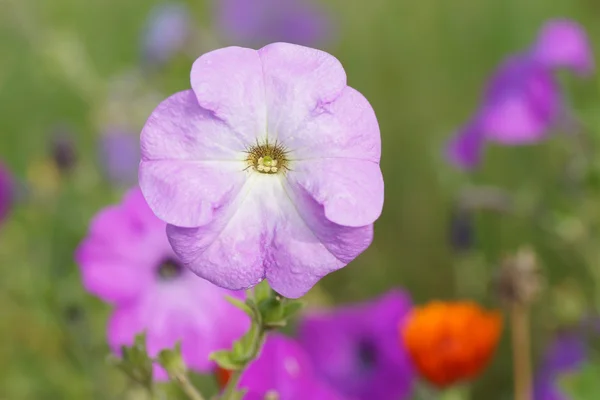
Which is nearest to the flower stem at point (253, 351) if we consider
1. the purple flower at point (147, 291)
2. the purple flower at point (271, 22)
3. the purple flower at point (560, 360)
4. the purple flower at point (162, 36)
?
the purple flower at point (147, 291)

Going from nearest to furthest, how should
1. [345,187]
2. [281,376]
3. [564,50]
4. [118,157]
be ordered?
[345,187] → [281,376] → [564,50] → [118,157]

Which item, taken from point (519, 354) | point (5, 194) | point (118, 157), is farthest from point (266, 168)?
point (118, 157)

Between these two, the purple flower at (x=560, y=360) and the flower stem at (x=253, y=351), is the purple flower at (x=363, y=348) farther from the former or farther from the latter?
the flower stem at (x=253, y=351)

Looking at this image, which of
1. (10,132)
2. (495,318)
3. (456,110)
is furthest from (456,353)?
(10,132)

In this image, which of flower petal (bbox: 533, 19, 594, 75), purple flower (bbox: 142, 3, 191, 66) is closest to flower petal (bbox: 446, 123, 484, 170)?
flower petal (bbox: 533, 19, 594, 75)

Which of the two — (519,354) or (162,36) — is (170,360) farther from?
(162,36)

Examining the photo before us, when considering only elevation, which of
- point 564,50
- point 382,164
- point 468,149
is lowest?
point 382,164
